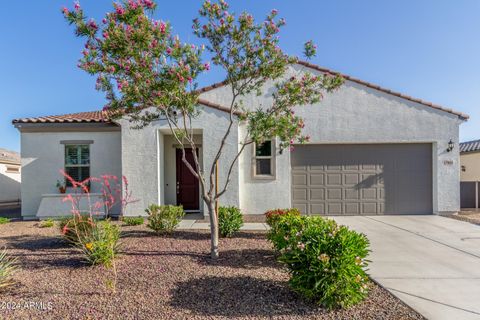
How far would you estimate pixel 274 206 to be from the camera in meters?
9.70

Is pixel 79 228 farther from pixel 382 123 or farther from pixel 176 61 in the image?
pixel 382 123

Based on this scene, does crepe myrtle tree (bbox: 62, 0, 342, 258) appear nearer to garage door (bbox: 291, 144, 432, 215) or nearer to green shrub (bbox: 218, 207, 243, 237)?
green shrub (bbox: 218, 207, 243, 237)

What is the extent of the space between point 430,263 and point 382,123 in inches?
241

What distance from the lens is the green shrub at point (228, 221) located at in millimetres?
6878

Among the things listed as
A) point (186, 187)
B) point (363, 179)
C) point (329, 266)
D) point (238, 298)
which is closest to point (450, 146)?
point (363, 179)

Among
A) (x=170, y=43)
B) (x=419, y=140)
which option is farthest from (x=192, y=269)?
(x=419, y=140)

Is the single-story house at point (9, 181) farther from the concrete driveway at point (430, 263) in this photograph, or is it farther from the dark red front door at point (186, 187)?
the concrete driveway at point (430, 263)

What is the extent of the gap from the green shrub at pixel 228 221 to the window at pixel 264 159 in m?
3.10

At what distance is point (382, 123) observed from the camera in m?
10.2

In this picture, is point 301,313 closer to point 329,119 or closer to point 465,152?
point 329,119

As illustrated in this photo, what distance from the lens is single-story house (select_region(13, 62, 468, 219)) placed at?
10.1 metres

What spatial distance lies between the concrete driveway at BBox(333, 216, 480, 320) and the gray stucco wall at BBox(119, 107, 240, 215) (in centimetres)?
447

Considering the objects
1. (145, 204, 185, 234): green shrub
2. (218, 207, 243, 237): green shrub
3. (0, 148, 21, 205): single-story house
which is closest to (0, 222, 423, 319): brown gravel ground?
(218, 207, 243, 237): green shrub

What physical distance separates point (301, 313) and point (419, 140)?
30.3 feet
